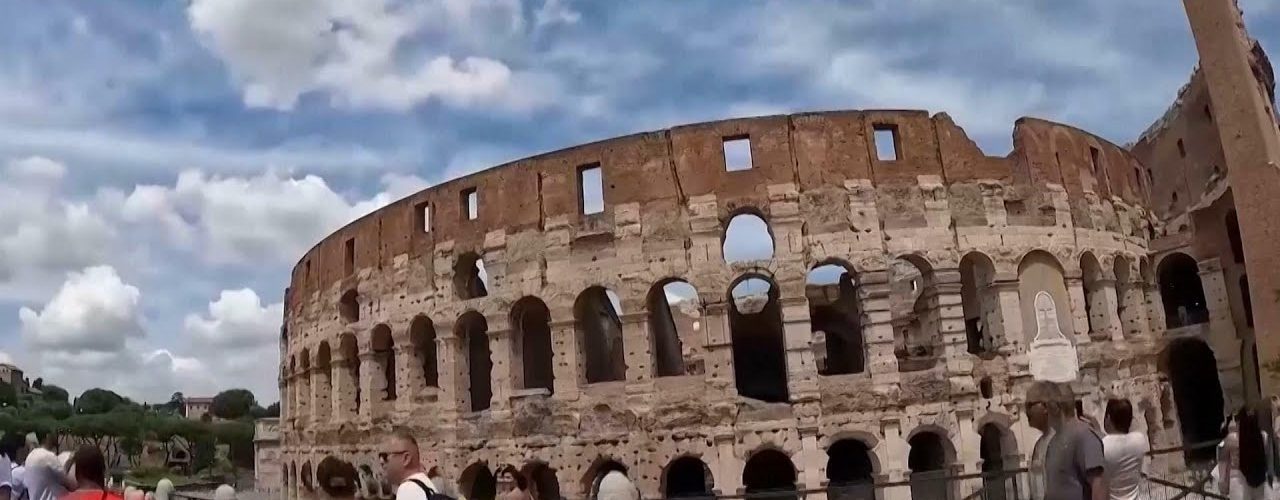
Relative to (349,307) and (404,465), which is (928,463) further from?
(404,465)

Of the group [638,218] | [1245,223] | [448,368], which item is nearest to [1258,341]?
[1245,223]

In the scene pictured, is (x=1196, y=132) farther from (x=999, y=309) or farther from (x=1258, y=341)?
(x=999, y=309)

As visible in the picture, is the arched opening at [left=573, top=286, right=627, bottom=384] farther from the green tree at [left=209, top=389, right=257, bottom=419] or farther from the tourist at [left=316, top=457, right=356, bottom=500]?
the green tree at [left=209, top=389, right=257, bottom=419]

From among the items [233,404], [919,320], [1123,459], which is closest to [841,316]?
[919,320]

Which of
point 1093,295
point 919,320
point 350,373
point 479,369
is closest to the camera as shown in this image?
point 1093,295

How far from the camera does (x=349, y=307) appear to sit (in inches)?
848

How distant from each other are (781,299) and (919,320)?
18.3 ft

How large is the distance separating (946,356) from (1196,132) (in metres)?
15.6

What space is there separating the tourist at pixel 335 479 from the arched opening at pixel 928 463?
12759 mm

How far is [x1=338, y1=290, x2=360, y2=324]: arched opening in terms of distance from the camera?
836 inches

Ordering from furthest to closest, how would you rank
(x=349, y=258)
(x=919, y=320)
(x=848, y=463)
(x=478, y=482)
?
(x=349, y=258), (x=919, y=320), (x=848, y=463), (x=478, y=482)

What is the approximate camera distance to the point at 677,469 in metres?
19.0

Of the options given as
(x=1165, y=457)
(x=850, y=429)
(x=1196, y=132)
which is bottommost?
(x=1165, y=457)

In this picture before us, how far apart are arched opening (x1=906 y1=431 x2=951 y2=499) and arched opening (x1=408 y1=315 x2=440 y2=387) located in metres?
9.69
